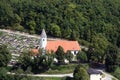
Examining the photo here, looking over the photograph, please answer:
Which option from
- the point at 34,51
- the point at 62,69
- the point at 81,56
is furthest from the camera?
the point at 81,56

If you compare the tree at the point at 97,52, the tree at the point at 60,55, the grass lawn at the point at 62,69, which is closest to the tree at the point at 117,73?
the tree at the point at 97,52

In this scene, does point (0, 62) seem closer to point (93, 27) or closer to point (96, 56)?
point (96, 56)

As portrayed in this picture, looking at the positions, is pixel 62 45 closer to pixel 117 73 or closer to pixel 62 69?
pixel 62 69

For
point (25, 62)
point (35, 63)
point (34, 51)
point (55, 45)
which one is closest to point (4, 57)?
point (25, 62)

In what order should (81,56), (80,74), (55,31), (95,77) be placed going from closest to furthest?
(80,74) → (95,77) → (81,56) → (55,31)

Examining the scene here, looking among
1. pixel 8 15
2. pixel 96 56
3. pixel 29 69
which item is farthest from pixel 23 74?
pixel 8 15
